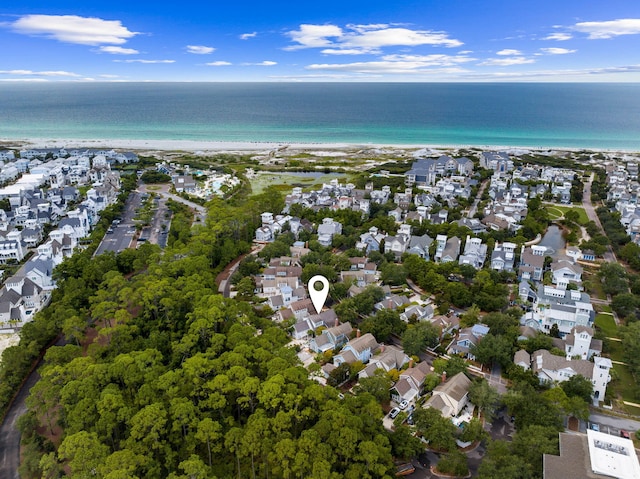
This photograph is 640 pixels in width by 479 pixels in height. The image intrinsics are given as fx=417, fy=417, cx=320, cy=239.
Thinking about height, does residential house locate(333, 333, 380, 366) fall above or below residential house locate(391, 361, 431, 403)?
above

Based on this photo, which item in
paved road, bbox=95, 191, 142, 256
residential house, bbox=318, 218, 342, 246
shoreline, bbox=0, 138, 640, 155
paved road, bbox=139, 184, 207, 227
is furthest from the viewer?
shoreline, bbox=0, 138, 640, 155

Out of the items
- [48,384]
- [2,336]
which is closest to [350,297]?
[48,384]

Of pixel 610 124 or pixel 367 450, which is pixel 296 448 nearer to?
pixel 367 450

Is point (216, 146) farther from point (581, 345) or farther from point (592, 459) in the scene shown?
point (592, 459)

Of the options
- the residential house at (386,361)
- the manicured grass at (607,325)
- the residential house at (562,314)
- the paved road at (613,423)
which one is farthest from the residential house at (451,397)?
the manicured grass at (607,325)

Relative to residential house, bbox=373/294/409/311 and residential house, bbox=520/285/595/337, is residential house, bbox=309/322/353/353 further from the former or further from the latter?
residential house, bbox=520/285/595/337

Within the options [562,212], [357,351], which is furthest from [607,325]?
[562,212]

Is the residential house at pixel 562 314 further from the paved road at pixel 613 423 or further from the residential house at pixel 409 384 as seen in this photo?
the residential house at pixel 409 384

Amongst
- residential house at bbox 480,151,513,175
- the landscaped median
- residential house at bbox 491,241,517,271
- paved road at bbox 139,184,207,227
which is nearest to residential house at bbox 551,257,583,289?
the landscaped median
